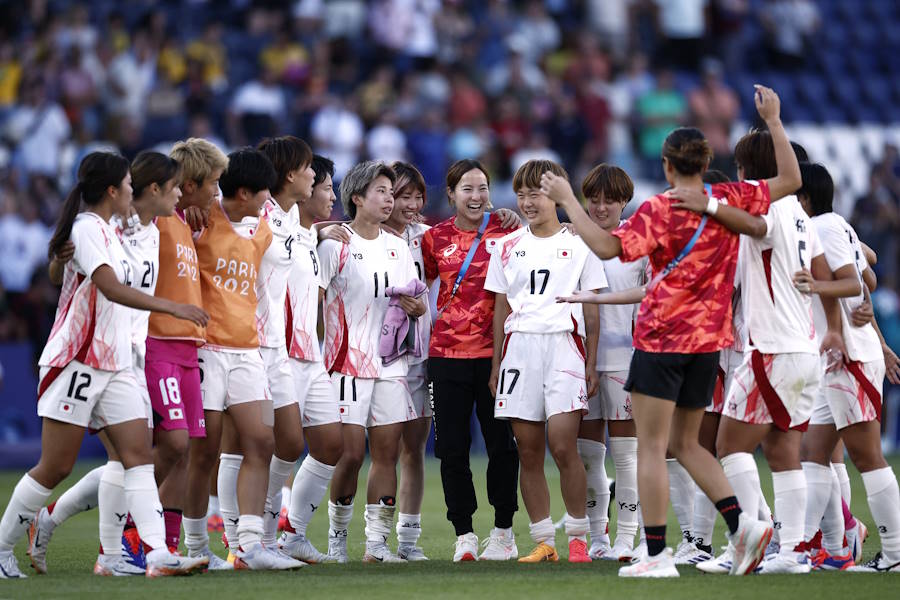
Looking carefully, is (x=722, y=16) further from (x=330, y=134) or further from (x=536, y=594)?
(x=536, y=594)

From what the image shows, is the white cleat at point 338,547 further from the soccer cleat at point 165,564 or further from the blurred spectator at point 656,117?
the blurred spectator at point 656,117

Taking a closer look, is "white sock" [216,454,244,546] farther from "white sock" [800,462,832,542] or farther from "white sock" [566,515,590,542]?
"white sock" [800,462,832,542]

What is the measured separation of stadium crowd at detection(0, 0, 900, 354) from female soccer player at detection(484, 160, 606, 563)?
7.43 meters

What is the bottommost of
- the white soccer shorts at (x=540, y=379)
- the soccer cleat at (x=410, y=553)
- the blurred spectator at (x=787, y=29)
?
the soccer cleat at (x=410, y=553)

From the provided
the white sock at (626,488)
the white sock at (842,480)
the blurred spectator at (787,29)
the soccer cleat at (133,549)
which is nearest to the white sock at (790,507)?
the white sock at (842,480)

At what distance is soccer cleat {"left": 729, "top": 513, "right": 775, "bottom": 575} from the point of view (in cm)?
629

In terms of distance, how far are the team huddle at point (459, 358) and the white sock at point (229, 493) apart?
17 mm

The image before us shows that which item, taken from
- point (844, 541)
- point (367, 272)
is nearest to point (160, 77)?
point (367, 272)

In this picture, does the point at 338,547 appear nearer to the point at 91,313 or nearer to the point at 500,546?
the point at 500,546

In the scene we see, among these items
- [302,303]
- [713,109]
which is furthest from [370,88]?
[302,303]

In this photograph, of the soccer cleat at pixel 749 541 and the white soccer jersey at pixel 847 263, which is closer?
the soccer cleat at pixel 749 541

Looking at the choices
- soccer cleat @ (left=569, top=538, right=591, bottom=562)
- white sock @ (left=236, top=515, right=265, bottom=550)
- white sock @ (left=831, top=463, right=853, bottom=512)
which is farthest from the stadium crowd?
white sock @ (left=831, top=463, right=853, bottom=512)

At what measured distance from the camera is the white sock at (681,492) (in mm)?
7746

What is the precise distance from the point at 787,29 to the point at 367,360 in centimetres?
1612
